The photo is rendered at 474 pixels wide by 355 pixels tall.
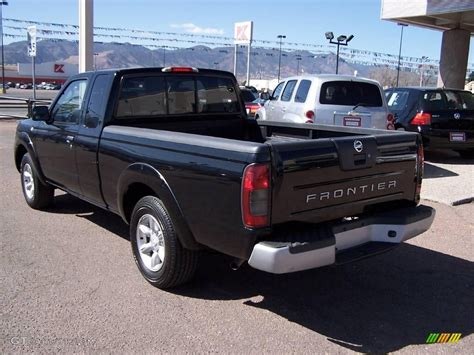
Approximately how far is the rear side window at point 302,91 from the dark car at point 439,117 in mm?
Answer: 2650

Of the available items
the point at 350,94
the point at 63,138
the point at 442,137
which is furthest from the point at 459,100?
the point at 63,138

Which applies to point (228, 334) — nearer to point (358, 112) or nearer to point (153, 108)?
point (153, 108)

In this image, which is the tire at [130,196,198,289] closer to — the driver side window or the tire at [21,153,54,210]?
the driver side window

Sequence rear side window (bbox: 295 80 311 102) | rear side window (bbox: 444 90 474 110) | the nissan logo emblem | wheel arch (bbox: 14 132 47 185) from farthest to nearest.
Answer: rear side window (bbox: 444 90 474 110), rear side window (bbox: 295 80 311 102), wheel arch (bbox: 14 132 47 185), the nissan logo emblem

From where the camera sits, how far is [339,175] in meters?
3.73

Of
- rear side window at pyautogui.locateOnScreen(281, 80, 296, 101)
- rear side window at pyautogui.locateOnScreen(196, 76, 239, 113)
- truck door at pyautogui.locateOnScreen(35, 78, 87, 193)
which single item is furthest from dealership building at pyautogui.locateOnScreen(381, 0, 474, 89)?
truck door at pyautogui.locateOnScreen(35, 78, 87, 193)

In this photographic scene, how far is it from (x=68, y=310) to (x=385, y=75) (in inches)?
4773

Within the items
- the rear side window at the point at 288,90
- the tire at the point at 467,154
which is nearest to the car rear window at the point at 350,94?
the rear side window at the point at 288,90

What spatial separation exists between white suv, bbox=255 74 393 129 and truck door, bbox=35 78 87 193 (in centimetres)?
467

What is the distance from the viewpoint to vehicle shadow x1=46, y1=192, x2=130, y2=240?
19.9 feet

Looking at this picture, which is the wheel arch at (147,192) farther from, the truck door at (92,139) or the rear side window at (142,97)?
the rear side window at (142,97)

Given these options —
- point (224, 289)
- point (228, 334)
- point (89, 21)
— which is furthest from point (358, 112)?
point (89, 21)

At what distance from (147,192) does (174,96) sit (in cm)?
137

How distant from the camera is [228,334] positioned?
11.8 feet
